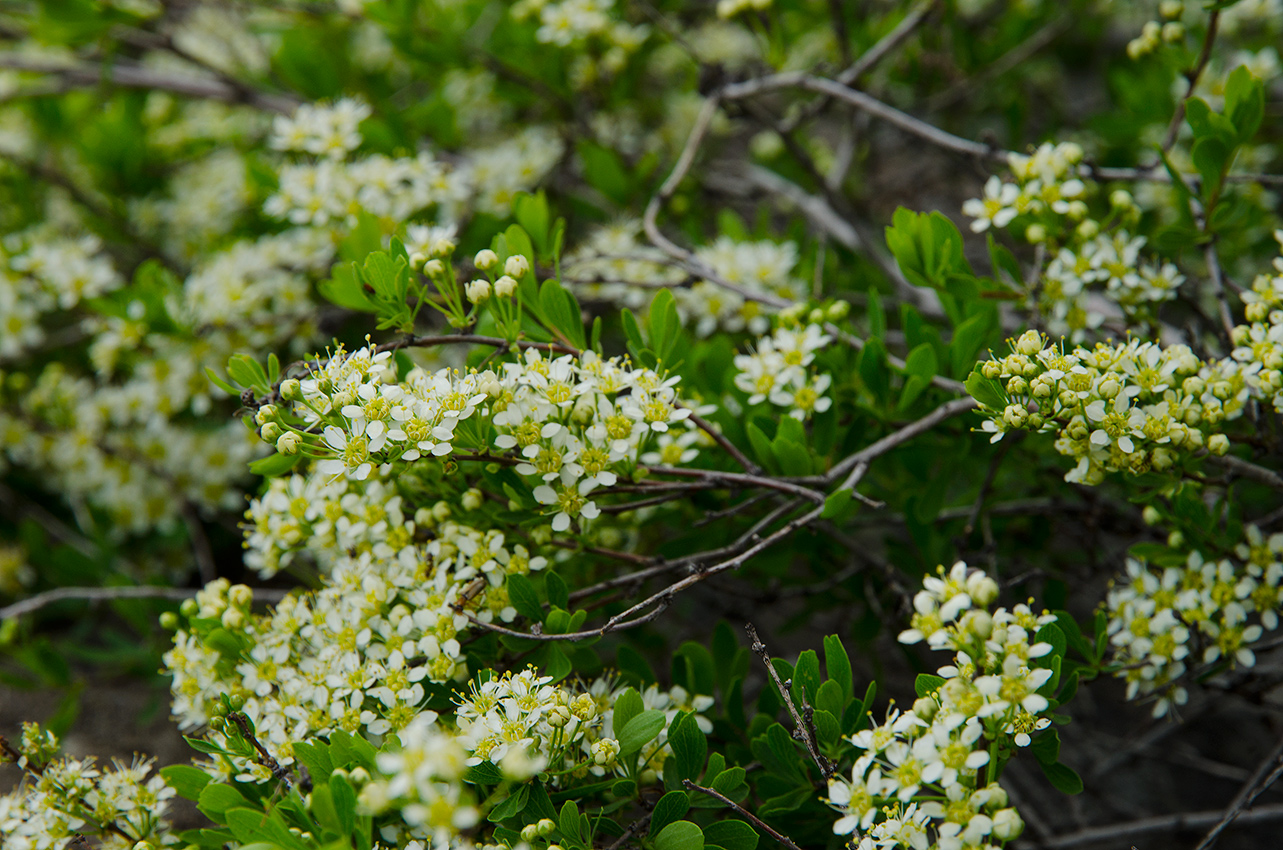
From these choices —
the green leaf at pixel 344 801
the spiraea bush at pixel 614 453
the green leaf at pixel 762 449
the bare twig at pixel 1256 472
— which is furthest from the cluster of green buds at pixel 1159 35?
the green leaf at pixel 344 801

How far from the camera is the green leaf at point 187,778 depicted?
55.9 inches

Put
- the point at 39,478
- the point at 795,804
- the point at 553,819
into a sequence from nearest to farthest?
the point at 553,819 < the point at 795,804 < the point at 39,478

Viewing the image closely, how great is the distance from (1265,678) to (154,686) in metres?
2.77

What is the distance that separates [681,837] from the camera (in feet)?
4.10

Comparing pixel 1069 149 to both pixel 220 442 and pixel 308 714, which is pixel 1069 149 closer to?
pixel 308 714

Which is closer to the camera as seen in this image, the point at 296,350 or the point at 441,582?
the point at 441,582

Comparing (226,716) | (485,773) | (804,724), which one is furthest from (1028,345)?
(226,716)

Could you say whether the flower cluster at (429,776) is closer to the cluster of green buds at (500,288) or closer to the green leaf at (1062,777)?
the cluster of green buds at (500,288)

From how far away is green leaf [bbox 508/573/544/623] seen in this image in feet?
4.63

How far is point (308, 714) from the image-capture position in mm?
1449

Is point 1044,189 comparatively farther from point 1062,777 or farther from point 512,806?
point 512,806

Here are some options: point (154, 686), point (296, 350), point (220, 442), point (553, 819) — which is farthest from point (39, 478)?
point (553, 819)

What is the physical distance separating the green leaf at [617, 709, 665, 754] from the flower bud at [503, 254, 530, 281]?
29.9 inches

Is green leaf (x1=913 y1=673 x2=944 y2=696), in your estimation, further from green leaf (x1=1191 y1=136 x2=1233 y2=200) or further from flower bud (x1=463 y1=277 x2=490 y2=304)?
green leaf (x1=1191 y1=136 x2=1233 y2=200)
